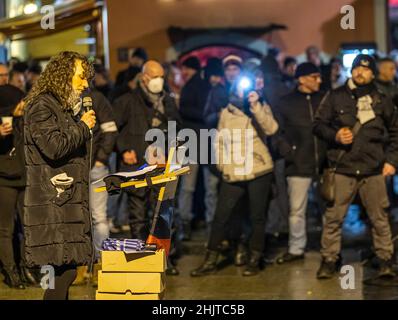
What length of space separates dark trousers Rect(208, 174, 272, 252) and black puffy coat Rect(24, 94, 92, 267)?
300cm

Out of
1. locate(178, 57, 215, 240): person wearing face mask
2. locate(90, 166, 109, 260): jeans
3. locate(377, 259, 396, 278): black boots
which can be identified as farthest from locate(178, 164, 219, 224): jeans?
locate(377, 259, 396, 278): black boots

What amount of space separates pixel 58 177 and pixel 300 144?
3966mm

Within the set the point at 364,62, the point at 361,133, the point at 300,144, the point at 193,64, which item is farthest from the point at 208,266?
the point at 193,64

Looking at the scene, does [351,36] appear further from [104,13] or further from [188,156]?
[188,156]

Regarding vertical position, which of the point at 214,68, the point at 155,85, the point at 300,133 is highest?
the point at 214,68

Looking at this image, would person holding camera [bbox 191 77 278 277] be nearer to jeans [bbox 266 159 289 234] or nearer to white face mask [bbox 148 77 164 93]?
white face mask [bbox 148 77 164 93]

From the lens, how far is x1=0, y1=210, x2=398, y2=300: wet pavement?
28.9ft

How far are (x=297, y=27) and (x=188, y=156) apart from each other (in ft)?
27.8

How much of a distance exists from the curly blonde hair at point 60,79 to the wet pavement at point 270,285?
2398mm

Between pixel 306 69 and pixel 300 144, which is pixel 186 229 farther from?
pixel 306 69

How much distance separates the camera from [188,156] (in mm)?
10578

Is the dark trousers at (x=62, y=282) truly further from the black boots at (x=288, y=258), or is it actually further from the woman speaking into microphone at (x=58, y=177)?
the black boots at (x=288, y=258)

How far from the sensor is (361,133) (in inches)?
362
